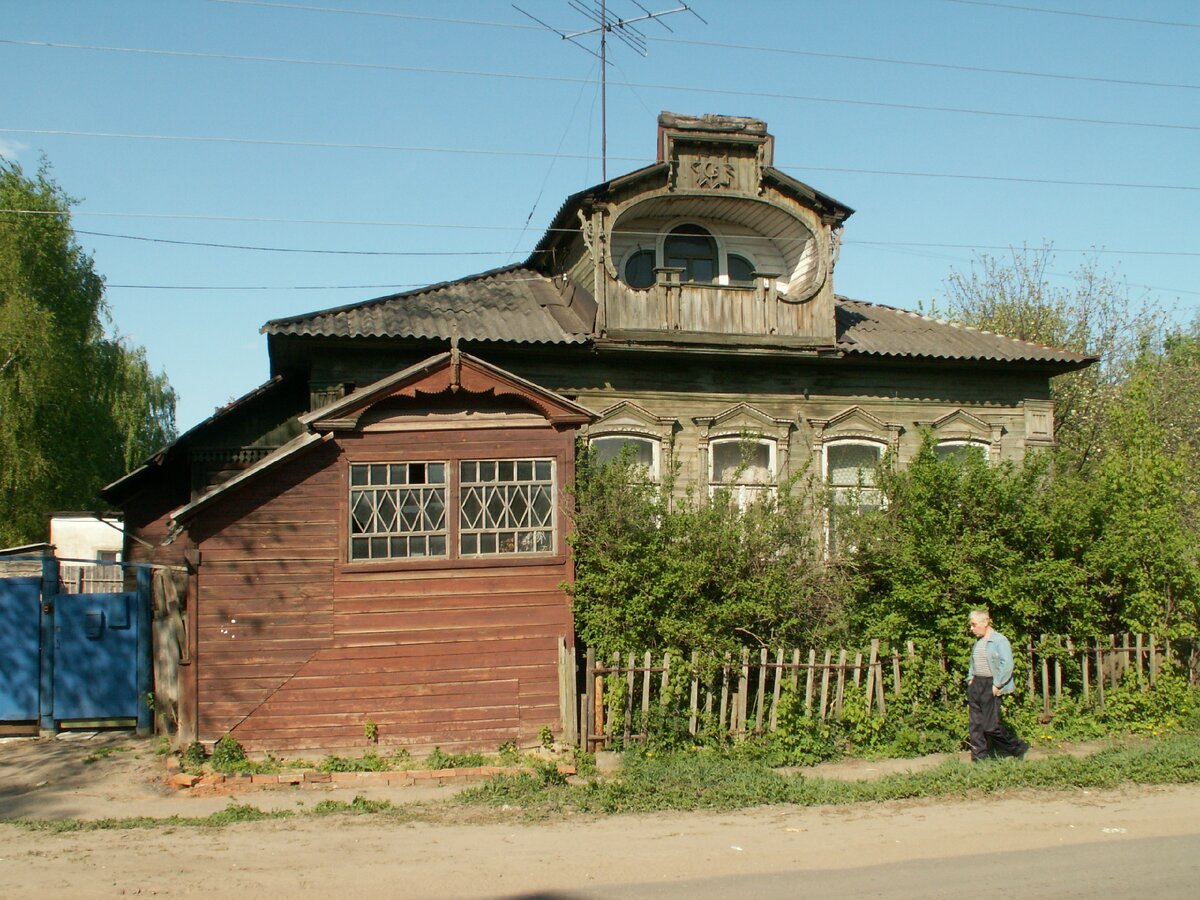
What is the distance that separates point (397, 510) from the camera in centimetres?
1111

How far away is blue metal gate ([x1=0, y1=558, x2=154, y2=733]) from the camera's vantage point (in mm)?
11719

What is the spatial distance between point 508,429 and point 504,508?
2.97ft

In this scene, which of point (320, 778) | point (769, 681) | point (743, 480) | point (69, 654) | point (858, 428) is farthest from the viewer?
point (858, 428)

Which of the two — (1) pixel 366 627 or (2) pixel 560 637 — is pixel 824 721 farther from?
(1) pixel 366 627

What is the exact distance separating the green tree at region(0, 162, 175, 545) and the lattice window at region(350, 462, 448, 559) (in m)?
16.8

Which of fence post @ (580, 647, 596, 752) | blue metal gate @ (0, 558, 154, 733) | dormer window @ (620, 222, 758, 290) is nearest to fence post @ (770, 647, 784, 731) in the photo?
fence post @ (580, 647, 596, 752)

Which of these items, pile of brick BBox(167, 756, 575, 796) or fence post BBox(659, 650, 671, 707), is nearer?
pile of brick BBox(167, 756, 575, 796)

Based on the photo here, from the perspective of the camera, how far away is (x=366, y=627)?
10.8 meters

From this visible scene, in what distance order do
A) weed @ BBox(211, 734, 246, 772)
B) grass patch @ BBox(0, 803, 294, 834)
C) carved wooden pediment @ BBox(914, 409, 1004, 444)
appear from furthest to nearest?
1. carved wooden pediment @ BBox(914, 409, 1004, 444)
2. weed @ BBox(211, 734, 246, 772)
3. grass patch @ BBox(0, 803, 294, 834)

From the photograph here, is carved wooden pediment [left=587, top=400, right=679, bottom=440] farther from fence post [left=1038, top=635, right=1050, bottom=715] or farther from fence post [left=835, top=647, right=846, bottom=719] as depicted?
fence post [left=1038, top=635, right=1050, bottom=715]

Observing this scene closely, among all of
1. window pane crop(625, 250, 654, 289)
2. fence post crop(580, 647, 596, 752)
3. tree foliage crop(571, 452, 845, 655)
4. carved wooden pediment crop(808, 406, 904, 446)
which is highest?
window pane crop(625, 250, 654, 289)

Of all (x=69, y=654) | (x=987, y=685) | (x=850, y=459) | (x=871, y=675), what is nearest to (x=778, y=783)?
(x=871, y=675)

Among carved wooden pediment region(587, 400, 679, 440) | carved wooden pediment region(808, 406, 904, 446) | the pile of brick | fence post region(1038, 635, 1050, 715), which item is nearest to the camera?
the pile of brick

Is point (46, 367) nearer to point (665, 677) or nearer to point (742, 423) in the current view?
point (742, 423)
